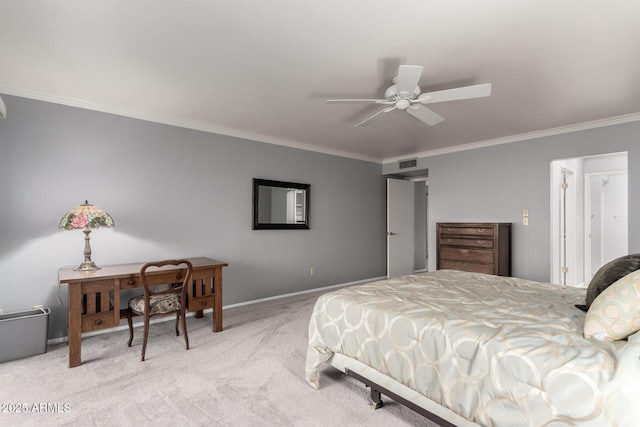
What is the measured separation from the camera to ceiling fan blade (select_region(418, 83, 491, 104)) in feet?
7.72

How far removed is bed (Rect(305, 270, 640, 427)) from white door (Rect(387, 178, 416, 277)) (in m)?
3.53

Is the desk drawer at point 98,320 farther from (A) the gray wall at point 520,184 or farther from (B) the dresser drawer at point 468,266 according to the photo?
(A) the gray wall at point 520,184

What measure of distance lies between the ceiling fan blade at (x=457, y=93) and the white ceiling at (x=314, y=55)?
0.22 metres

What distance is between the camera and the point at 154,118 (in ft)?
12.1

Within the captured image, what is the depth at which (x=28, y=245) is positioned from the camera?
3002 mm

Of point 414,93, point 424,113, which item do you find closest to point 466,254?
point 424,113

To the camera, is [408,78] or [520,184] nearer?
[408,78]

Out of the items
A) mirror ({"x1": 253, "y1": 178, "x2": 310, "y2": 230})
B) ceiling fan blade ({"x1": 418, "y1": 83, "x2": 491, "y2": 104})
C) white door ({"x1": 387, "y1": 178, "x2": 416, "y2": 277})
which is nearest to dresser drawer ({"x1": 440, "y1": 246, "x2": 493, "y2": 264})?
white door ({"x1": 387, "y1": 178, "x2": 416, "y2": 277})

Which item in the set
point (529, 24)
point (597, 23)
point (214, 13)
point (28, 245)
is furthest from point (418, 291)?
point (28, 245)

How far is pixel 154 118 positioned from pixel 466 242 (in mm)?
Answer: 4381

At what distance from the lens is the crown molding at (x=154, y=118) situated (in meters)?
2.99

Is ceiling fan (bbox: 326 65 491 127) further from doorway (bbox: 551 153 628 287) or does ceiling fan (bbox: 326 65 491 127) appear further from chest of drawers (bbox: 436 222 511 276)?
doorway (bbox: 551 153 628 287)

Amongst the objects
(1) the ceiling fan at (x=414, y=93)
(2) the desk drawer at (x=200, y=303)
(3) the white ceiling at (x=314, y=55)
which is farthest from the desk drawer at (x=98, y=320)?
(1) the ceiling fan at (x=414, y=93)

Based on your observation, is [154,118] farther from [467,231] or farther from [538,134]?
[538,134]
